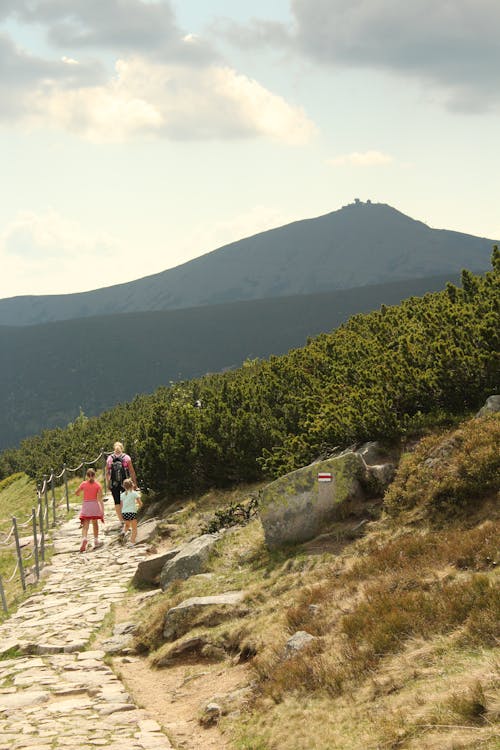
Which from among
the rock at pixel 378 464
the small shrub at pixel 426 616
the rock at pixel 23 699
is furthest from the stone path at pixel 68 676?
the rock at pixel 378 464

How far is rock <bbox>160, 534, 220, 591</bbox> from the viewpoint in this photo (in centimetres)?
1216

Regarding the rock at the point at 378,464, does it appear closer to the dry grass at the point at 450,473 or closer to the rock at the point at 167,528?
the dry grass at the point at 450,473

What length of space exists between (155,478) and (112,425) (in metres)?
17.1

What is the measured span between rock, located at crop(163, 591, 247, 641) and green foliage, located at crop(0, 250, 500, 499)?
415 cm

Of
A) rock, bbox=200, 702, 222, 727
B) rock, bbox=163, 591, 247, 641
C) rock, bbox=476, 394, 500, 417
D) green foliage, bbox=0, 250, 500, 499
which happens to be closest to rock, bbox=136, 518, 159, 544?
green foliage, bbox=0, 250, 500, 499

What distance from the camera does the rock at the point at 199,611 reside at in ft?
31.9

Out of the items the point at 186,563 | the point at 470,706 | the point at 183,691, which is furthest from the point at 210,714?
the point at 186,563

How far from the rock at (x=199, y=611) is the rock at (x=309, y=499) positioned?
4.94ft

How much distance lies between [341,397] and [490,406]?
4.43 metres

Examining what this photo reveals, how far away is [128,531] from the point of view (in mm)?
17969

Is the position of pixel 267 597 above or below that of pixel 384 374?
below

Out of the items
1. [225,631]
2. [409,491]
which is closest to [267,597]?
[225,631]

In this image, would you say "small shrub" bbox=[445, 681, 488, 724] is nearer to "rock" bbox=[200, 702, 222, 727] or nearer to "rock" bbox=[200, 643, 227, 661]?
"rock" bbox=[200, 702, 222, 727]

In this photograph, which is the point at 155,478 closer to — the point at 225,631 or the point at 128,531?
the point at 128,531
